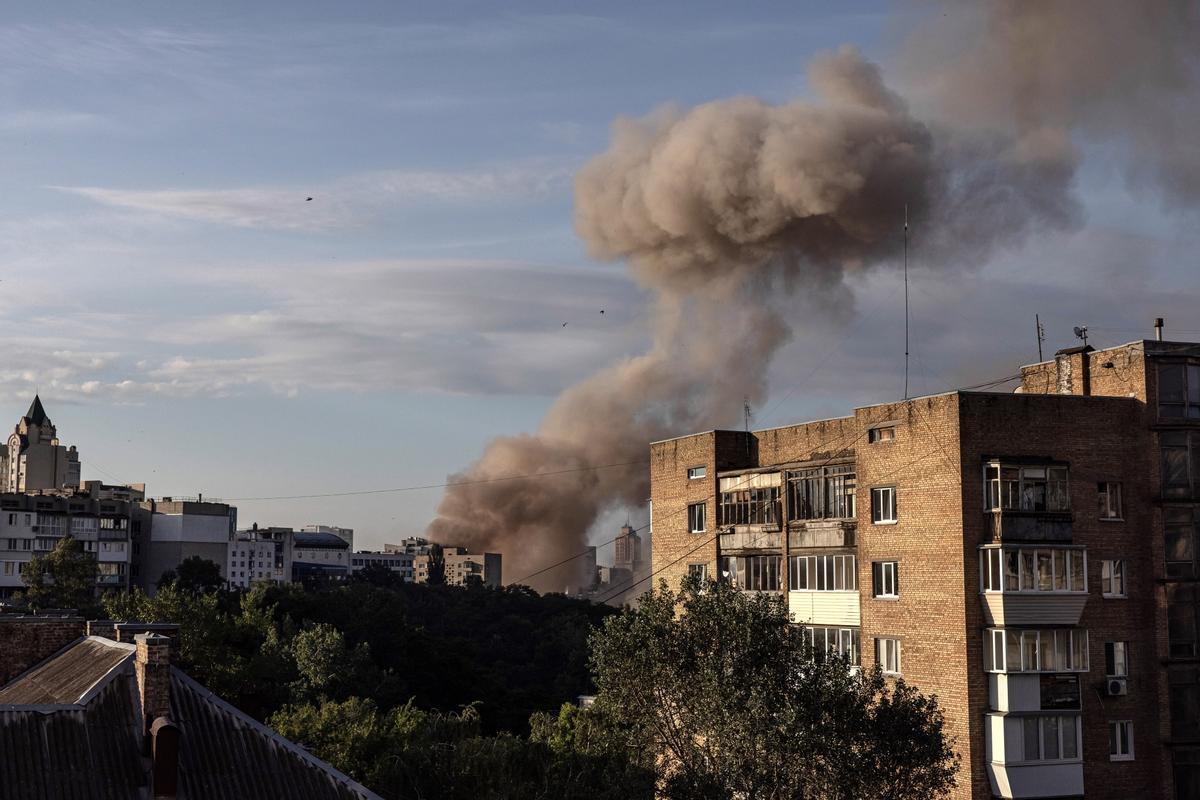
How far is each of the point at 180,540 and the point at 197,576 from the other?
49.3ft

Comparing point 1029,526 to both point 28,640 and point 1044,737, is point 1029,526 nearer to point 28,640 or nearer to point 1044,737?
point 1044,737

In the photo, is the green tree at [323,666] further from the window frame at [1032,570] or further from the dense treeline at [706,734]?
the window frame at [1032,570]

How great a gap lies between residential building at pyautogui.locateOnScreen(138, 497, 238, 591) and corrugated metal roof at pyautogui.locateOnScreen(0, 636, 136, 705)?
409 feet

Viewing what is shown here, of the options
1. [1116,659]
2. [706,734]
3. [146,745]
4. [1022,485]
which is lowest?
[706,734]

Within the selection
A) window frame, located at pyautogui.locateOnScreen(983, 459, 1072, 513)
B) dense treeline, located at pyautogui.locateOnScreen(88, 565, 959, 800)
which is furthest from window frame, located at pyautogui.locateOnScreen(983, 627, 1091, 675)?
window frame, located at pyautogui.locateOnScreen(983, 459, 1072, 513)

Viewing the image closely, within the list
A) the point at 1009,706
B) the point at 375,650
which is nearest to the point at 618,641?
the point at 1009,706

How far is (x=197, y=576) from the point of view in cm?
14262

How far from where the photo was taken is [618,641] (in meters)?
37.1

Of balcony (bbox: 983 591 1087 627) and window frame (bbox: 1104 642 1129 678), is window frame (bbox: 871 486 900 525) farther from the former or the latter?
window frame (bbox: 1104 642 1129 678)

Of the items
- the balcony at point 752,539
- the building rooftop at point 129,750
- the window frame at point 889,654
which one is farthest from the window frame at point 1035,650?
the building rooftop at point 129,750

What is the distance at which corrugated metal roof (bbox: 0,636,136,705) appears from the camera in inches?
1148

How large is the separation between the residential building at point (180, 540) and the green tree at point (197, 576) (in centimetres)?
805

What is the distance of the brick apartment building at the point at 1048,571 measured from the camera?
4391cm

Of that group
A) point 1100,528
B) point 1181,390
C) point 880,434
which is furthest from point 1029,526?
point 1181,390
